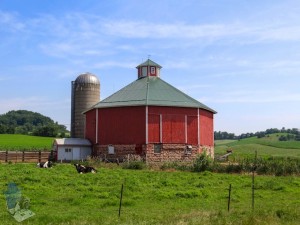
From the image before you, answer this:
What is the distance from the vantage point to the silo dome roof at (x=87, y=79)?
51.2m

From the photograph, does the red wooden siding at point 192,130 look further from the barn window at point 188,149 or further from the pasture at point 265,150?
the pasture at point 265,150

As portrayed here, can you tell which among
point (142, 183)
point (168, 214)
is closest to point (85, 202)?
point (168, 214)

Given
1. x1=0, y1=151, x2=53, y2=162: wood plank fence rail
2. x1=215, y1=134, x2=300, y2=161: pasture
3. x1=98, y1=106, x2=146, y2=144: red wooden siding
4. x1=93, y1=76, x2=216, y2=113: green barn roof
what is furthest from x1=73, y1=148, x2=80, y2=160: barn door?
x1=215, y1=134, x2=300, y2=161: pasture

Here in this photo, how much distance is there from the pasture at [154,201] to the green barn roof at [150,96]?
52.4ft

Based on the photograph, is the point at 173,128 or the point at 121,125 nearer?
the point at 173,128

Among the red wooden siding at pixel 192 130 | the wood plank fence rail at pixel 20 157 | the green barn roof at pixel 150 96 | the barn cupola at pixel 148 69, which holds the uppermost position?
the barn cupola at pixel 148 69

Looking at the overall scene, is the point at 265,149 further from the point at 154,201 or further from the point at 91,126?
the point at 154,201

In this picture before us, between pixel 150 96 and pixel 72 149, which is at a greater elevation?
pixel 150 96

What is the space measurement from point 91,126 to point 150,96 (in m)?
7.00

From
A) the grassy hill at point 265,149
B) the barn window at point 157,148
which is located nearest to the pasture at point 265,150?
the grassy hill at point 265,149

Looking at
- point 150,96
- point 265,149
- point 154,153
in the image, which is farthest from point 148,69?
point 265,149

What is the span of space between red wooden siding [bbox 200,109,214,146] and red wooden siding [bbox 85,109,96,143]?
33.3ft

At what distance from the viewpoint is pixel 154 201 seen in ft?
51.6

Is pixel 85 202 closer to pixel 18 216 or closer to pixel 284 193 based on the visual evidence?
pixel 18 216
